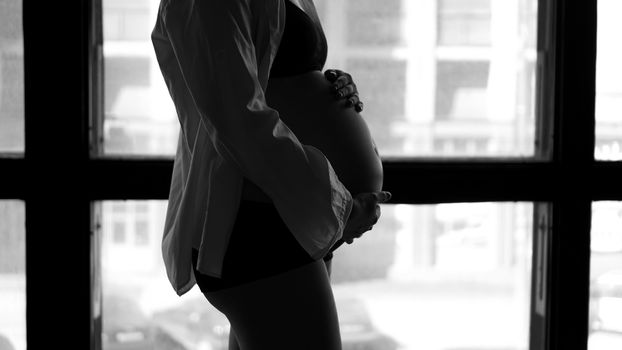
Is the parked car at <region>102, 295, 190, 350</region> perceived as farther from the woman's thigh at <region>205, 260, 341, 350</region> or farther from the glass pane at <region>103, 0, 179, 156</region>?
the woman's thigh at <region>205, 260, 341, 350</region>

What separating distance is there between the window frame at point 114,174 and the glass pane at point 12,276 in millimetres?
64

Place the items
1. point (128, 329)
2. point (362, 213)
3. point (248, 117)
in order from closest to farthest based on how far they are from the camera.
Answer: point (248, 117)
point (362, 213)
point (128, 329)

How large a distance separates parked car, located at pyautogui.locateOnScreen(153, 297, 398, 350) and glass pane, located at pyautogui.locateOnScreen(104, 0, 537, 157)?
361 millimetres

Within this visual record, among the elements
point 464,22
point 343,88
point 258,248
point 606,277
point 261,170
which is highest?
point 464,22

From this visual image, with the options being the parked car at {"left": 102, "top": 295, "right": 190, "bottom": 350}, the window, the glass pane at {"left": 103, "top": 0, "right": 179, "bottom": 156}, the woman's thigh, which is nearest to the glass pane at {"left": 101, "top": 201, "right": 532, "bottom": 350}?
the parked car at {"left": 102, "top": 295, "right": 190, "bottom": 350}

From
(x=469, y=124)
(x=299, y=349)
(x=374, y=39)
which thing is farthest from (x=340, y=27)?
(x=299, y=349)

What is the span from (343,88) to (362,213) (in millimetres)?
221

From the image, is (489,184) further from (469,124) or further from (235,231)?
(235,231)

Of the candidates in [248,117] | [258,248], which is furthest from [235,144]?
[258,248]

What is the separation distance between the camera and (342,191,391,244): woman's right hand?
1096mm

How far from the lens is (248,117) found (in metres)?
0.98

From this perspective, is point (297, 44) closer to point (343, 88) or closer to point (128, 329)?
point (343, 88)

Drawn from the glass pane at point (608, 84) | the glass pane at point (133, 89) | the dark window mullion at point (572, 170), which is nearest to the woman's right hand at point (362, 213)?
the glass pane at point (133, 89)

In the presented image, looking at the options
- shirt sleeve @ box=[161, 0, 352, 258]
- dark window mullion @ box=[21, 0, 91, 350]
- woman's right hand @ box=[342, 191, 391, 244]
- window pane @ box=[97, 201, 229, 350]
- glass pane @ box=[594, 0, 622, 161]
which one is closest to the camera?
shirt sleeve @ box=[161, 0, 352, 258]
